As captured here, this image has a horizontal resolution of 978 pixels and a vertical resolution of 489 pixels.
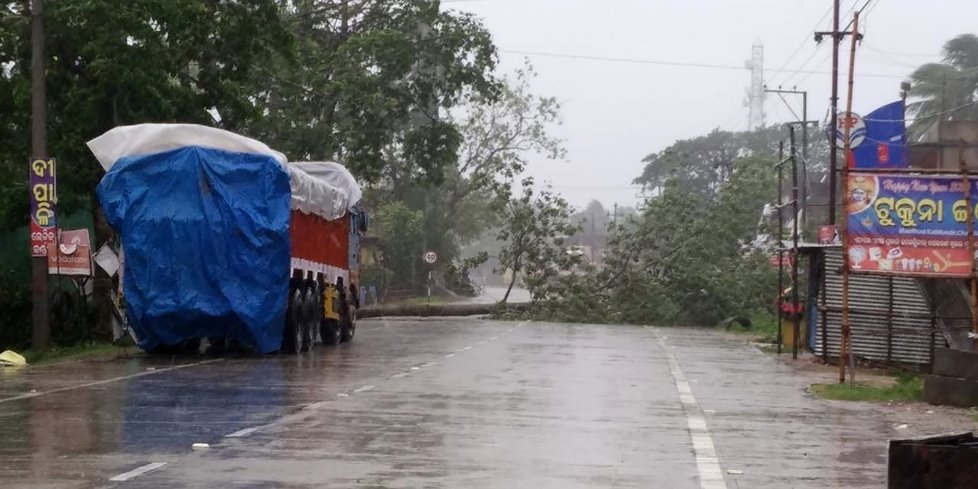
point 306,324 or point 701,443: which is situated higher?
point 306,324

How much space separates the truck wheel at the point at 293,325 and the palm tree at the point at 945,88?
48.7 meters

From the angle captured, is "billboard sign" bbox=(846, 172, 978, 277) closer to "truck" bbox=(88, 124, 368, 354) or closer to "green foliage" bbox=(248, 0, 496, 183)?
"truck" bbox=(88, 124, 368, 354)

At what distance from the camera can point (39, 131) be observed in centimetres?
2520

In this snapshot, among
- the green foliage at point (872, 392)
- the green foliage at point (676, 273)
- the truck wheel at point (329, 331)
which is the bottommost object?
the green foliage at point (872, 392)

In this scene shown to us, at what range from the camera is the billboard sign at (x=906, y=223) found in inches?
854

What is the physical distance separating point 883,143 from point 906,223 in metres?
15.7

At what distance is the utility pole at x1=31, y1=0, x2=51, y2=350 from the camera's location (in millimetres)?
25156

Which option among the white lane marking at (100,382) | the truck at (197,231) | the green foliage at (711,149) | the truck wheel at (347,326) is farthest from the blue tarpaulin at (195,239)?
the green foliage at (711,149)

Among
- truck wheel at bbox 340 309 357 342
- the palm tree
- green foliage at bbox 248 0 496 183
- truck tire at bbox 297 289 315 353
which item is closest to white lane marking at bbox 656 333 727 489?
truck tire at bbox 297 289 315 353

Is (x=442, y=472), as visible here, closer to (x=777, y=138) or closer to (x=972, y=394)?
(x=972, y=394)

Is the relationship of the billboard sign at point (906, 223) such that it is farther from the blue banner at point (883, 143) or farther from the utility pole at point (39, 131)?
the blue banner at point (883, 143)

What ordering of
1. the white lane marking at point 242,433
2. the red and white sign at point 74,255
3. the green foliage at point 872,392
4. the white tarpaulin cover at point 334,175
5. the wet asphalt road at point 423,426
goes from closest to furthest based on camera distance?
the wet asphalt road at point 423,426, the white lane marking at point 242,433, the green foliage at point 872,392, the red and white sign at point 74,255, the white tarpaulin cover at point 334,175

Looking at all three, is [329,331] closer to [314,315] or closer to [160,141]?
[314,315]

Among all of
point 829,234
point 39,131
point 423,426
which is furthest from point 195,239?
point 829,234
